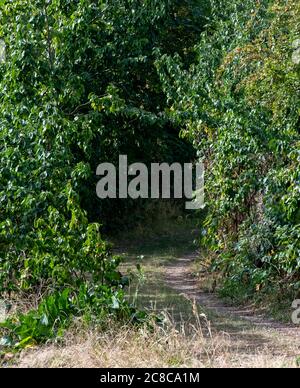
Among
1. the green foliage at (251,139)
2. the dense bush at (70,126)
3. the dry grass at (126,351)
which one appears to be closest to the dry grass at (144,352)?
the dry grass at (126,351)

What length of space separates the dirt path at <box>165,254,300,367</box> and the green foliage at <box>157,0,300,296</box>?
42 centimetres

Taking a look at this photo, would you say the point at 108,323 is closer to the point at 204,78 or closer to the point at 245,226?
the point at 245,226

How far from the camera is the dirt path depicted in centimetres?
730

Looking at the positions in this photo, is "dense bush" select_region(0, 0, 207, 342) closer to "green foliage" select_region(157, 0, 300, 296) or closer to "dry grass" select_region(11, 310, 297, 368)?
"dry grass" select_region(11, 310, 297, 368)

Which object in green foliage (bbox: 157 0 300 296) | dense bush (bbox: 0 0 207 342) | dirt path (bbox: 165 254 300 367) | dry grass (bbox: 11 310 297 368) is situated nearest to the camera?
dry grass (bbox: 11 310 297 368)

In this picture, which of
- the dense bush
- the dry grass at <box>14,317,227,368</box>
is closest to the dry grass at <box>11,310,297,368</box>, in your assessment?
the dry grass at <box>14,317,227,368</box>

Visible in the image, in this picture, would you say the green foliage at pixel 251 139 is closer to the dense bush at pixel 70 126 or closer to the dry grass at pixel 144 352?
the dense bush at pixel 70 126

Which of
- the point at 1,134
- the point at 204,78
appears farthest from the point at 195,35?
the point at 1,134

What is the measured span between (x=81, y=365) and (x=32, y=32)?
4.98 meters

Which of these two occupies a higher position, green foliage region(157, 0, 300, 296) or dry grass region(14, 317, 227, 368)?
green foliage region(157, 0, 300, 296)

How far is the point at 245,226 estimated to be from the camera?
10.4 meters

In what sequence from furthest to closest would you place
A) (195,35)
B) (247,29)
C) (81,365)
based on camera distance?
(195,35)
(247,29)
(81,365)

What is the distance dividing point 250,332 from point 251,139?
2412 mm

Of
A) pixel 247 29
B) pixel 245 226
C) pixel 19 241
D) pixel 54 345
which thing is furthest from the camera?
pixel 247 29
